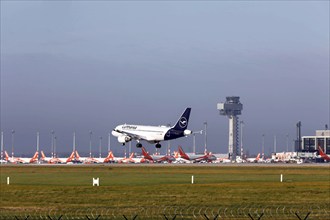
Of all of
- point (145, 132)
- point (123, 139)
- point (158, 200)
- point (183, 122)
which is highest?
point (183, 122)

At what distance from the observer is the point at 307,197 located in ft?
252

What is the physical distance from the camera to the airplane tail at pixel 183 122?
183 meters

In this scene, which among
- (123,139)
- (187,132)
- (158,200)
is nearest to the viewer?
(158,200)

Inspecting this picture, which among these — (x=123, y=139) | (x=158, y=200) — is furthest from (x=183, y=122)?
(x=158, y=200)

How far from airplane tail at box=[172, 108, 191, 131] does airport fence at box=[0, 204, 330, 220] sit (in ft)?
380

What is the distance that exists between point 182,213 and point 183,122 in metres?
127

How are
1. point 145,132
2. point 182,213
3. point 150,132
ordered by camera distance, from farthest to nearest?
point 145,132, point 150,132, point 182,213

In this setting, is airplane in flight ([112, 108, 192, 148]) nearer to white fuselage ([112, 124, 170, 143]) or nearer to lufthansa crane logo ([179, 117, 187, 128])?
white fuselage ([112, 124, 170, 143])

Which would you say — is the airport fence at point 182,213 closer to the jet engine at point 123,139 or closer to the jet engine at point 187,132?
the jet engine at point 123,139

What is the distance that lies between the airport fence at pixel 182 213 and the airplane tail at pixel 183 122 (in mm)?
115879

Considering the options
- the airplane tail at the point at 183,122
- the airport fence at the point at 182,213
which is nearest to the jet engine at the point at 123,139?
the airplane tail at the point at 183,122

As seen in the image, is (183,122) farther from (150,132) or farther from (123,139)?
(123,139)

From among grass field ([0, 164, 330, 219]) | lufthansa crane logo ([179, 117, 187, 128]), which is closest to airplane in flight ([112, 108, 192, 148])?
lufthansa crane logo ([179, 117, 187, 128])

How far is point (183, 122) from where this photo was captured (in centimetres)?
18600
